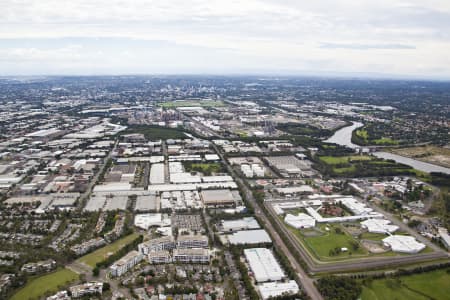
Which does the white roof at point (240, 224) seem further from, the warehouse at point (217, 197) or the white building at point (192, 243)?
the warehouse at point (217, 197)

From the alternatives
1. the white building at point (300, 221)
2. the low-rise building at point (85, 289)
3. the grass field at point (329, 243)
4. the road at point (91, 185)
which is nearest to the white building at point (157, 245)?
the low-rise building at point (85, 289)

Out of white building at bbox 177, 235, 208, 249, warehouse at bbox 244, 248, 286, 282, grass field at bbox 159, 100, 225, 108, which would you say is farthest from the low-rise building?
grass field at bbox 159, 100, 225, 108

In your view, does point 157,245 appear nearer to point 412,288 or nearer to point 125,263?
point 125,263

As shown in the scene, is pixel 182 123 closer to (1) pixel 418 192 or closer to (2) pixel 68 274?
(1) pixel 418 192

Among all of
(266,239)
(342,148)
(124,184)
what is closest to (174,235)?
(266,239)

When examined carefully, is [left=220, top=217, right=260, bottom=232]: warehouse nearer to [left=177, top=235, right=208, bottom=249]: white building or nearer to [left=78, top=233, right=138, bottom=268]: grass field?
[left=177, top=235, right=208, bottom=249]: white building

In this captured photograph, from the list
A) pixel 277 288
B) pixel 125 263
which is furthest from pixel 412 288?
pixel 125 263

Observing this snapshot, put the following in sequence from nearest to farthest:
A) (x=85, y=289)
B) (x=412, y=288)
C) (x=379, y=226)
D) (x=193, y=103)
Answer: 1. (x=85, y=289)
2. (x=412, y=288)
3. (x=379, y=226)
4. (x=193, y=103)
